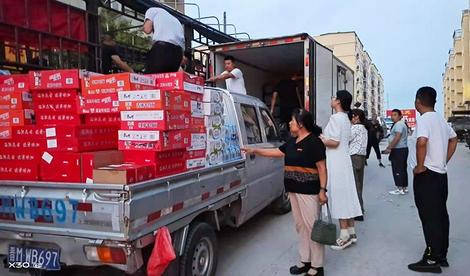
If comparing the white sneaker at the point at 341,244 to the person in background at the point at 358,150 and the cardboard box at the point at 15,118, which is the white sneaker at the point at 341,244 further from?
the cardboard box at the point at 15,118

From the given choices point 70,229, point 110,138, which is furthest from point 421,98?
point 70,229

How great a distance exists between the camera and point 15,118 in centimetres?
318

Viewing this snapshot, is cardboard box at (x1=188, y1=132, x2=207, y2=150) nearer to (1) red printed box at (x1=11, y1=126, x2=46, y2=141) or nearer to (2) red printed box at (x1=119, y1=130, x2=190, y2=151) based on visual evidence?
(2) red printed box at (x1=119, y1=130, x2=190, y2=151)

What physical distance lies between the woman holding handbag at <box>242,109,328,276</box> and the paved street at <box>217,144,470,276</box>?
1.52ft

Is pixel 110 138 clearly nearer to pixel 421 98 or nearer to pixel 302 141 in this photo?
pixel 302 141

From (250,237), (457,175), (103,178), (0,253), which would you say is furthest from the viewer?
(457,175)

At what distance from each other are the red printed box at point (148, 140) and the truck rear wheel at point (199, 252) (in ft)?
2.59

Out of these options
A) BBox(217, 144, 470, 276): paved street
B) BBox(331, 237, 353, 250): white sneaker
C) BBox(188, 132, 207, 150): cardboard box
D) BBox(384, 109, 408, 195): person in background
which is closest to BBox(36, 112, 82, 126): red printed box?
BBox(188, 132, 207, 150): cardboard box

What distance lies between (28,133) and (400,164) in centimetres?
728

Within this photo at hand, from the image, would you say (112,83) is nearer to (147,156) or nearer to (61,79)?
(61,79)

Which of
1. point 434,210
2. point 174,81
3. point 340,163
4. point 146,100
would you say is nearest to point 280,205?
point 340,163

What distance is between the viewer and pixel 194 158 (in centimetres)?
346

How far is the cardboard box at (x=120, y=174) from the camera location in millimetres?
2596

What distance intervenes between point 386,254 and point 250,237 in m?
1.70
